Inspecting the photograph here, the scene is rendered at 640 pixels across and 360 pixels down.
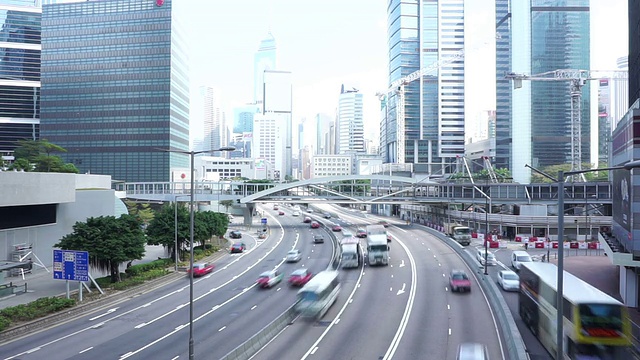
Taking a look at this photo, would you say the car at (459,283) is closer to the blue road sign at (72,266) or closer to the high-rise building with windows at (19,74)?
the blue road sign at (72,266)

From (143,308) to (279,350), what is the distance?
12834 millimetres

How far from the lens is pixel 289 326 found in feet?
84.4

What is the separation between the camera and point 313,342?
22953 mm

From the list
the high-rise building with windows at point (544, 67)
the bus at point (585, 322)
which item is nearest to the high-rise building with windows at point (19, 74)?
the bus at point (585, 322)

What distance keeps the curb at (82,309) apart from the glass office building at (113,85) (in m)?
77.5

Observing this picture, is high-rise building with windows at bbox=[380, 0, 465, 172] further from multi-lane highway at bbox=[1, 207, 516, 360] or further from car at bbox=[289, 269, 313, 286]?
car at bbox=[289, 269, 313, 286]

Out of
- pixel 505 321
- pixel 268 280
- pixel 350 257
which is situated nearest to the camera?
pixel 505 321

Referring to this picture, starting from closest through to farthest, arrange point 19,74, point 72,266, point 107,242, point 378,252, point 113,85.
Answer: point 72,266, point 107,242, point 378,252, point 113,85, point 19,74

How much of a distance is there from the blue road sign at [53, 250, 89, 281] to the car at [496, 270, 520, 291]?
28.4 meters

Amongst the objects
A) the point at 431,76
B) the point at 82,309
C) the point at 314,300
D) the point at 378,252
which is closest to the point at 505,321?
the point at 314,300

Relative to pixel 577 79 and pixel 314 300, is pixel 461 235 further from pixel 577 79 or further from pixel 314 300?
pixel 577 79

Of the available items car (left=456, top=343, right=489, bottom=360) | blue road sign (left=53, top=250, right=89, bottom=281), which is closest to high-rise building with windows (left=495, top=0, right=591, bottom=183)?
blue road sign (left=53, top=250, right=89, bottom=281)

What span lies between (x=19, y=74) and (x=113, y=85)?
2527 cm

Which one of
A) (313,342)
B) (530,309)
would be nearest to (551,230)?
(530,309)
